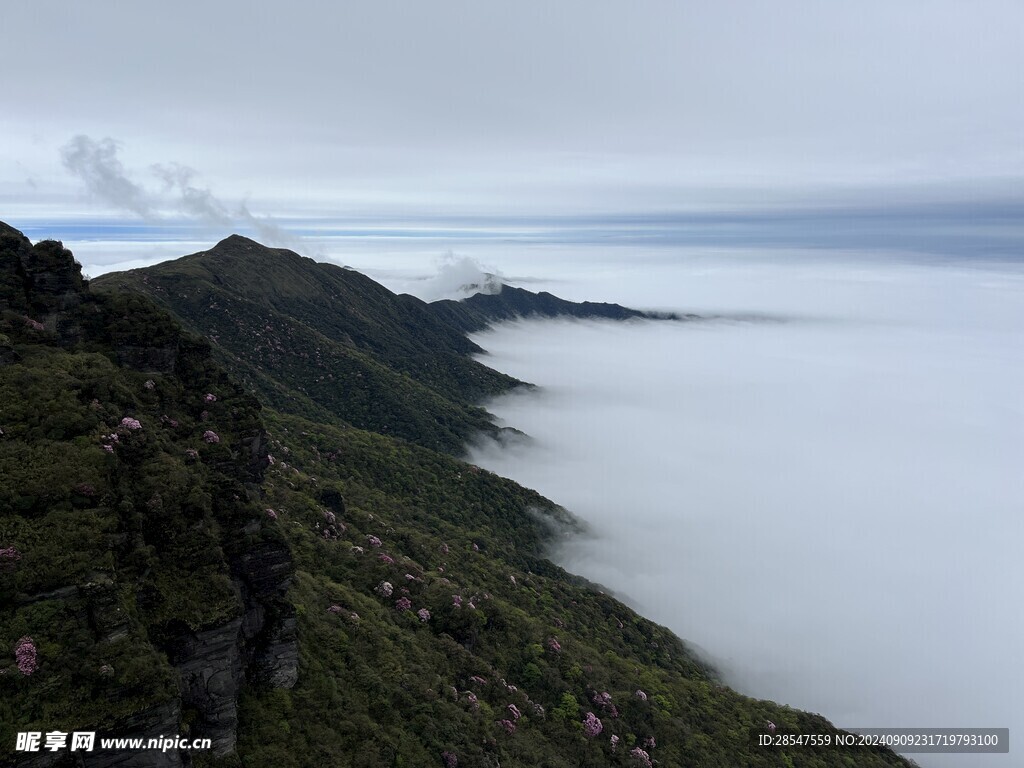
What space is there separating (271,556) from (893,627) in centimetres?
16774

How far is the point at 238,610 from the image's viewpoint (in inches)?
1029

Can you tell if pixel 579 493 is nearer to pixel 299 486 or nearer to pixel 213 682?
pixel 299 486

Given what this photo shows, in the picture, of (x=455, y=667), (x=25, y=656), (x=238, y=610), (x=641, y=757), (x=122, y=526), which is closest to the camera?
(x=25, y=656)

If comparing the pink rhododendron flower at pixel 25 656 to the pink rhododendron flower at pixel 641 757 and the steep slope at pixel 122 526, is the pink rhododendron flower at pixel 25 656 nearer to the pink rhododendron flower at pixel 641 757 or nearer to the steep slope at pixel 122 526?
the steep slope at pixel 122 526

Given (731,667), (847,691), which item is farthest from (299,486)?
(847,691)

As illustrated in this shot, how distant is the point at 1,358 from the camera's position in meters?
28.2

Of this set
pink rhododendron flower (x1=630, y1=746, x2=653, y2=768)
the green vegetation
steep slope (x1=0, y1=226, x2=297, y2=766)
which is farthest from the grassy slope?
steep slope (x1=0, y1=226, x2=297, y2=766)

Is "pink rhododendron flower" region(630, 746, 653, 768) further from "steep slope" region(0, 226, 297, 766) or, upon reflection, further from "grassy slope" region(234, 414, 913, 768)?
"steep slope" region(0, 226, 297, 766)

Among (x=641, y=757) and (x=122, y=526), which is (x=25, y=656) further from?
(x=641, y=757)

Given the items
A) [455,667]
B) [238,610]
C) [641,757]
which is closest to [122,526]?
[238,610]

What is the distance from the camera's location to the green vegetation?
69.5 feet

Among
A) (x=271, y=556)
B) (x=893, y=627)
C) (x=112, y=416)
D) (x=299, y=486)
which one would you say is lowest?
(x=893, y=627)

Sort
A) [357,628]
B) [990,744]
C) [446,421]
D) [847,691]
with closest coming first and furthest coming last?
[357,628]
[990,744]
[847,691]
[446,421]

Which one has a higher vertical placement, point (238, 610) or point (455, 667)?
point (238, 610)
